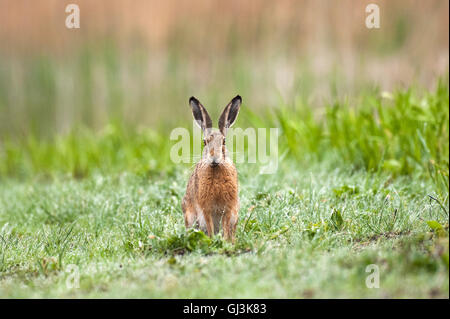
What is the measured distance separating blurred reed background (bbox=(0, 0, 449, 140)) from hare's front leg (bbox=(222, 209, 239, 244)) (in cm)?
413

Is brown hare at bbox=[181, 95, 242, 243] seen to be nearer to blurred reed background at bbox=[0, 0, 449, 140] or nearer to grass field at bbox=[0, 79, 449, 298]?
grass field at bbox=[0, 79, 449, 298]

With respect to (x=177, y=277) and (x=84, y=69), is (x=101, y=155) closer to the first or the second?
(x=84, y=69)

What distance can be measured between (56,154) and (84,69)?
196cm

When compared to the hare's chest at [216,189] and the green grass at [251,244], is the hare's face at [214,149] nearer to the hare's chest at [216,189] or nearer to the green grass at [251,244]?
the hare's chest at [216,189]

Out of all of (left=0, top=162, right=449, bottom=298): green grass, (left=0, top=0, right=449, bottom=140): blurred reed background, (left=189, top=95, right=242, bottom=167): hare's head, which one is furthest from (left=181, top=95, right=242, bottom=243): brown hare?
(left=0, top=0, right=449, bottom=140): blurred reed background

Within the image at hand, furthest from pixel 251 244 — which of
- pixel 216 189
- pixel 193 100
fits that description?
A: pixel 193 100

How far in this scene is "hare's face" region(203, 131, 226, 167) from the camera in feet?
13.4

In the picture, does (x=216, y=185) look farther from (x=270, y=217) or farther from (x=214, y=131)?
(x=270, y=217)

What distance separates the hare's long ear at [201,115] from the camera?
4.21 metres

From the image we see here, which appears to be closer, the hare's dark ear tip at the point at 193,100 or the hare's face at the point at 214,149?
the hare's face at the point at 214,149

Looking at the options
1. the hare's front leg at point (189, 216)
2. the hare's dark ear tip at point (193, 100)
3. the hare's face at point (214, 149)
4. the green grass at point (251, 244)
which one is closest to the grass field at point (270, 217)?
the green grass at point (251, 244)
